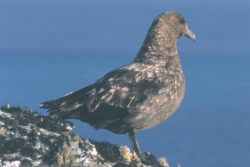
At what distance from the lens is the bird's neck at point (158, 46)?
671 inches

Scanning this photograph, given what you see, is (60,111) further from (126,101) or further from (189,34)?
(189,34)

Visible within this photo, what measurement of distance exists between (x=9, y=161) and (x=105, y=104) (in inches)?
142

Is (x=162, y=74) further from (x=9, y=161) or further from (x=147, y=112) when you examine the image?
(x=9, y=161)

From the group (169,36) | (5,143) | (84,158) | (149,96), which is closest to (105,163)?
(84,158)

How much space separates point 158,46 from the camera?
1738cm

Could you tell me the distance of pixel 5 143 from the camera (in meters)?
13.3

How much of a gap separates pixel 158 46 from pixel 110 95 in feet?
6.04

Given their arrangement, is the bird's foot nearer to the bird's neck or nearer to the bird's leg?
the bird's leg

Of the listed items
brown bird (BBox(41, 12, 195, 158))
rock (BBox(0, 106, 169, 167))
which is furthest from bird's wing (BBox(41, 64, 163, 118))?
rock (BBox(0, 106, 169, 167))

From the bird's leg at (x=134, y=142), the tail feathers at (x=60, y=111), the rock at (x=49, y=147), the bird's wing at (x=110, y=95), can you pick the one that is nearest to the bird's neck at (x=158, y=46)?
the bird's wing at (x=110, y=95)

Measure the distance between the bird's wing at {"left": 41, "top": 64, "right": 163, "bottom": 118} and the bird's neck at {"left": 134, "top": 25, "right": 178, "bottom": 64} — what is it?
79 centimetres

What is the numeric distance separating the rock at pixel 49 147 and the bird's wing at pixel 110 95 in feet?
1.31

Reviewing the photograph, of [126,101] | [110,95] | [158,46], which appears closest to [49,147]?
[110,95]

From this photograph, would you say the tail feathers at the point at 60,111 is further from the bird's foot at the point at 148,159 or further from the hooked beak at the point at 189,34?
the hooked beak at the point at 189,34
